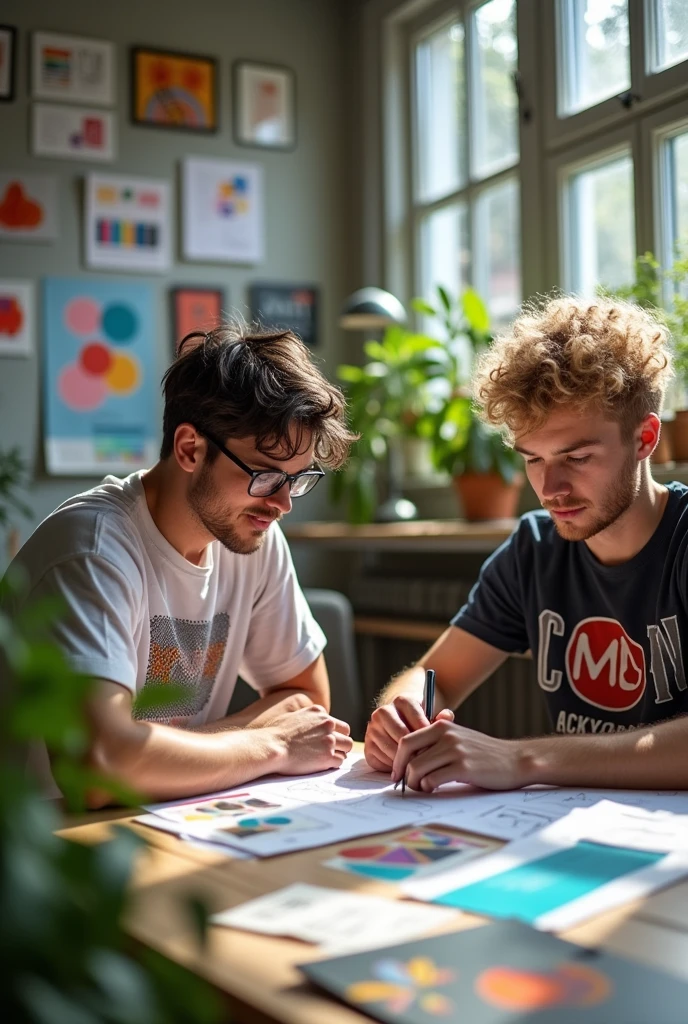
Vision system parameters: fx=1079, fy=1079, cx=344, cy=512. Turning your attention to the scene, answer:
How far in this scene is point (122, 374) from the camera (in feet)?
13.1

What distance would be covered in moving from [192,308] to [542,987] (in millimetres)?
3591

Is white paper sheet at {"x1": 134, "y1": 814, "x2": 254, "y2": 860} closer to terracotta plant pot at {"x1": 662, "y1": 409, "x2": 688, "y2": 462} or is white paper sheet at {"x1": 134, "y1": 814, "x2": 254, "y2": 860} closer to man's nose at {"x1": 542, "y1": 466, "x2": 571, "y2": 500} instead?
man's nose at {"x1": 542, "y1": 466, "x2": 571, "y2": 500}

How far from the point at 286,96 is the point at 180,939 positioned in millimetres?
3947

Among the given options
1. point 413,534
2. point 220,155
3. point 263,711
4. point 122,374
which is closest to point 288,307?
point 220,155

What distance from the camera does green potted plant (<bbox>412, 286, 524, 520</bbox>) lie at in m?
3.28

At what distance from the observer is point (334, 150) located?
A: 4.43 meters

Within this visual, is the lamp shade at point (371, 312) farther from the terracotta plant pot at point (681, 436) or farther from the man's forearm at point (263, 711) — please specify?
the man's forearm at point (263, 711)

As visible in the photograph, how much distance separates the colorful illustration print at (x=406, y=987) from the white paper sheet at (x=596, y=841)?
133 mm

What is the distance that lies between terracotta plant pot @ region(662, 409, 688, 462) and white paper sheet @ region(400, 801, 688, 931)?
1608 mm

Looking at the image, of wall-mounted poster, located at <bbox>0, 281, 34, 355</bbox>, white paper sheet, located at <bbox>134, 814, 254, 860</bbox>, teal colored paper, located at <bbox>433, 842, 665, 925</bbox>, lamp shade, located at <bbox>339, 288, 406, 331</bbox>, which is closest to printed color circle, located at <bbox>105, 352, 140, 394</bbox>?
wall-mounted poster, located at <bbox>0, 281, 34, 355</bbox>

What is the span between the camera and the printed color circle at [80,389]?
392 centimetres

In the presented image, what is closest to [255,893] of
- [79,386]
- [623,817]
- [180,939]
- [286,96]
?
[180,939]

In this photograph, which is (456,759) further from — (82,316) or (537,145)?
(82,316)

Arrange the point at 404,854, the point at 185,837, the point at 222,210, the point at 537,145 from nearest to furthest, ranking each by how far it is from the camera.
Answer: the point at 404,854
the point at 185,837
the point at 537,145
the point at 222,210
